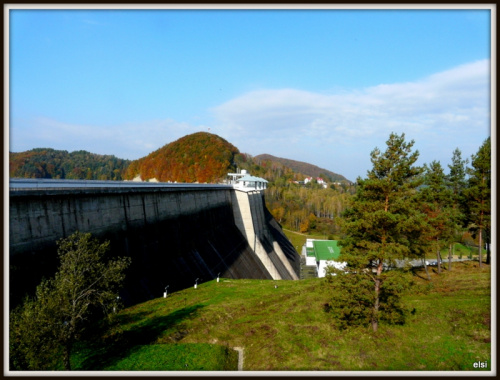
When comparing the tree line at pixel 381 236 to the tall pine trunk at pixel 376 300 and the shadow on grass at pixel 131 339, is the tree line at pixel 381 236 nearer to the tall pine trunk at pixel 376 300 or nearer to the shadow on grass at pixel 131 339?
the tall pine trunk at pixel 376 300

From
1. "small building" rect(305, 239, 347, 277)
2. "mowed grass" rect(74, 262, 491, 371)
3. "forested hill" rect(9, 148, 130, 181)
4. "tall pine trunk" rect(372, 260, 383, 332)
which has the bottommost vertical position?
"small building" rect(305, 239, 347, 277)

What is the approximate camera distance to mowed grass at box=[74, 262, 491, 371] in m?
12.9

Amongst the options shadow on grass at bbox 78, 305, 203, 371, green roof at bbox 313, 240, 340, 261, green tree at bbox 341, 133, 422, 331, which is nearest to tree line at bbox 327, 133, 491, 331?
green tree at bbox 341, 133, 422, 331

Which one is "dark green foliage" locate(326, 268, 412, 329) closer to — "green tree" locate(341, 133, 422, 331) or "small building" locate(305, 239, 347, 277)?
"green tree" locate(341, 133, 422, 331)

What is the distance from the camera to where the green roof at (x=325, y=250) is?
189 feet

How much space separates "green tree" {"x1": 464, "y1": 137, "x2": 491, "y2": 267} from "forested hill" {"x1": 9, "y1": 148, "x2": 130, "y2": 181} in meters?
124

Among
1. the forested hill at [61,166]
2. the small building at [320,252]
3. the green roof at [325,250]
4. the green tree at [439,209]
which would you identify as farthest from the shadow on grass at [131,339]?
the forested hill at [61,166]

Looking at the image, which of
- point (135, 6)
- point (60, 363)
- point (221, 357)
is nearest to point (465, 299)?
point (221, 357)

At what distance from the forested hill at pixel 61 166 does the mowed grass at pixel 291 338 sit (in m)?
114

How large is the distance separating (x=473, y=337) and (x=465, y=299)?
209 inches

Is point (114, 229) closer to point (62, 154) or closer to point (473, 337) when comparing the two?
point (473, 337)

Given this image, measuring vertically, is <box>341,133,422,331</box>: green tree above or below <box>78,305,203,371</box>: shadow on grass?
above

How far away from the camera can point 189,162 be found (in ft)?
497

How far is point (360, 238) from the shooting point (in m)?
15.8
